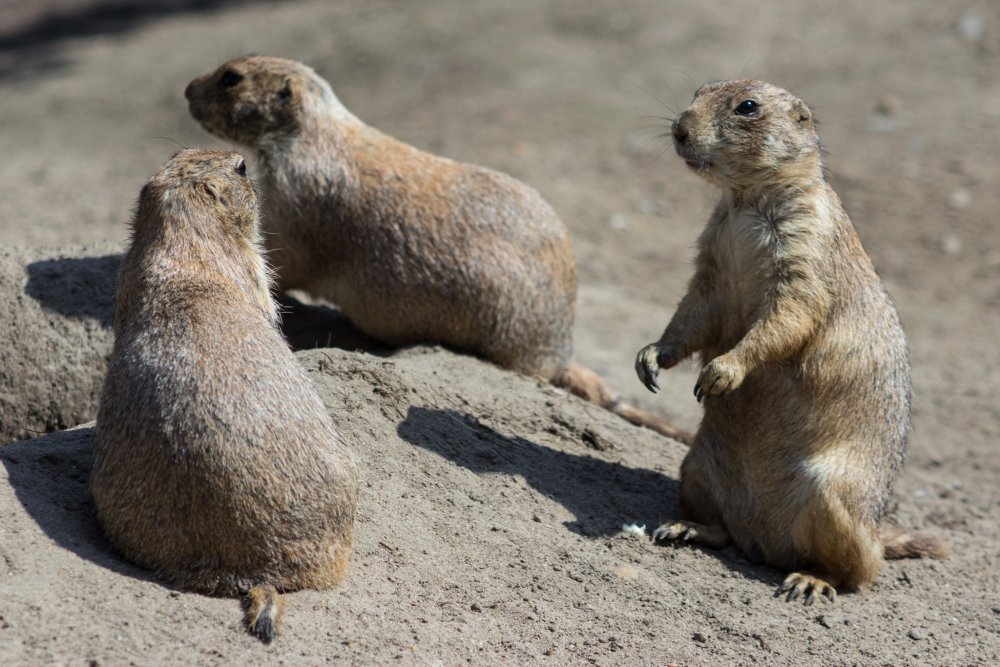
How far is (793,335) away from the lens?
5.32 m

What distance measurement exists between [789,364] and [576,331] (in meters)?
4.19

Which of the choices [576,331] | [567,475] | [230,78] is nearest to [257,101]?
[230,78]

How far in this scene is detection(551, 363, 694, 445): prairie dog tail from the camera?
7.06 metres

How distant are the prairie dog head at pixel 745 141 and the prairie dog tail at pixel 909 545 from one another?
1.89 meters

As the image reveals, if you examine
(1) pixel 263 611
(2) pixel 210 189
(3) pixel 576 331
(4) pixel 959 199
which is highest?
(2) pixel 210 189

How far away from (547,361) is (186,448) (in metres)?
3.37

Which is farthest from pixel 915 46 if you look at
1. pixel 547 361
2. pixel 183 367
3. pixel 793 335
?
pixel 183 367

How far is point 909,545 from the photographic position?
599cm

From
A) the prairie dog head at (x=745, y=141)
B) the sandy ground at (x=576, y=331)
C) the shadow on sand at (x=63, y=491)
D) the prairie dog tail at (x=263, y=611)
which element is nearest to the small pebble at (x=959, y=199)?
the sandy ground at (x=576, y=331)

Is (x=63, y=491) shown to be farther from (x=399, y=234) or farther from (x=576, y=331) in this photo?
(x=576, y=331)

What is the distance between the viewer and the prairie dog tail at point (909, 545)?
598 centimetres

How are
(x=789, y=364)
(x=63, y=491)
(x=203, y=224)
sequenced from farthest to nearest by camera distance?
(x=789, y=364), (x=203, y=224), (x=63, y=491)

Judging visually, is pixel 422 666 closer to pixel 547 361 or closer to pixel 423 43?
pixel 547 361

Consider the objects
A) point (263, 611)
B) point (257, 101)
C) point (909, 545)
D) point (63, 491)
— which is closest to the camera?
point (263, 611)
